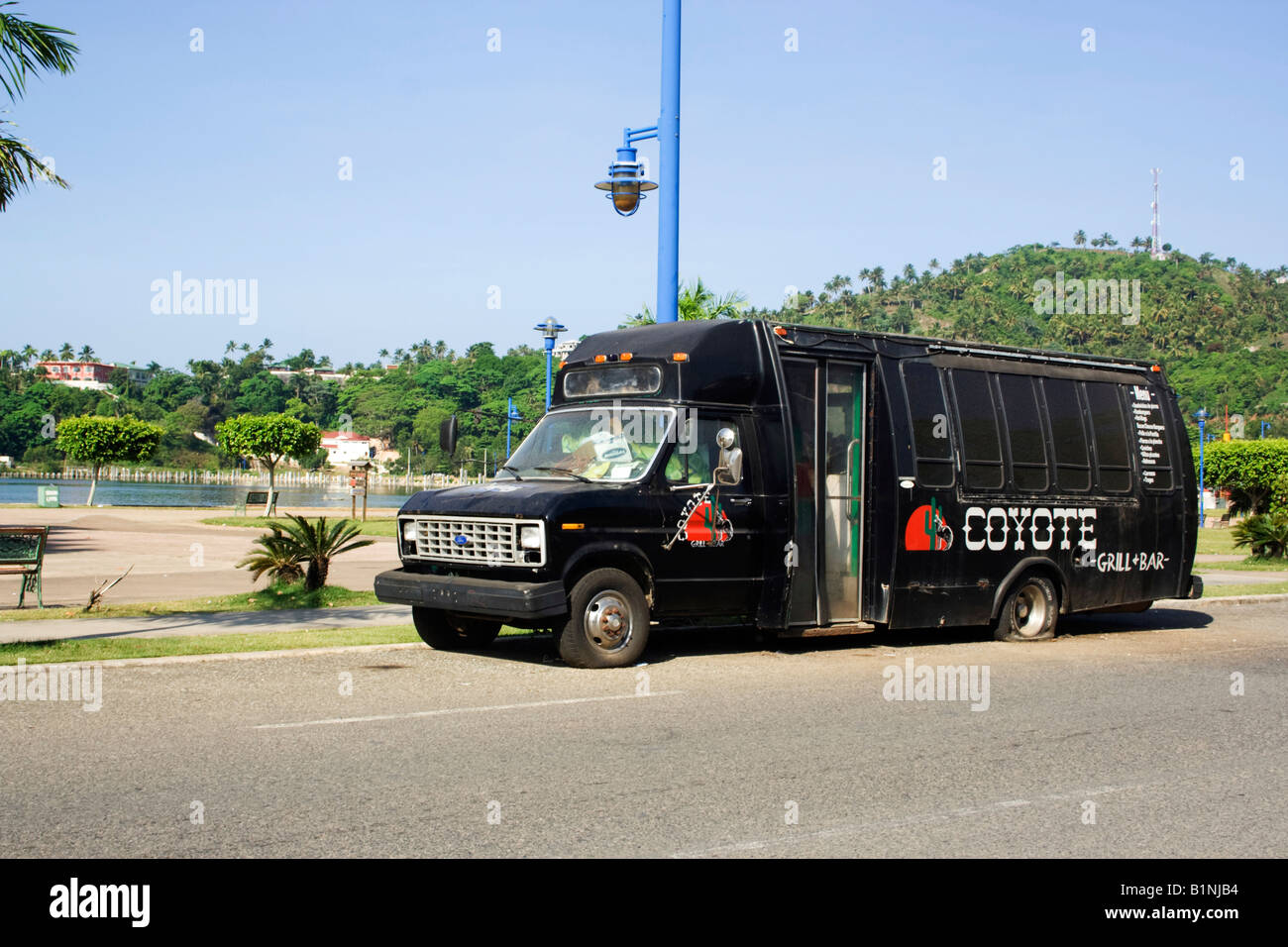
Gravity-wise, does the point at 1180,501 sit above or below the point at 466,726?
above

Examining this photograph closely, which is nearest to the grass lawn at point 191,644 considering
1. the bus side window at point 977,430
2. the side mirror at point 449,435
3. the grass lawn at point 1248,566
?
the side mirror at point 449,435

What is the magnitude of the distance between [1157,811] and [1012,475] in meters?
7.67

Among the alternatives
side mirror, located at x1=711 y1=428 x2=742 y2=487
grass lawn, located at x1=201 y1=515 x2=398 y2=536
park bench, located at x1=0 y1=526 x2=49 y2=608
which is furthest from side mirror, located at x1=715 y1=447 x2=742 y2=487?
grass lawn, located at x1=201 y1=515 x2=398 y2=536

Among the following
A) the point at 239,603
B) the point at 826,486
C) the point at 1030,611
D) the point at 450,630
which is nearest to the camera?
the point at 450,630

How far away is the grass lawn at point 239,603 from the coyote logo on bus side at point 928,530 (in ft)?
23.5

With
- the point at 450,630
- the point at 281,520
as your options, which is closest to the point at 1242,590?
the point at 450,630

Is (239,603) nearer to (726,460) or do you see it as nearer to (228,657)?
(228,657)

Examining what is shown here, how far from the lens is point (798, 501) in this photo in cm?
1206

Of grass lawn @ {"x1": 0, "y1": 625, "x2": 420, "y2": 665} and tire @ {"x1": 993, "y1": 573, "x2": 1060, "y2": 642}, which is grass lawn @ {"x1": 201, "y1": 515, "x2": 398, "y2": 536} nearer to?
grass lawn @ {"x1": 0, "y1": 625, "x2": 420, "y2": 665}

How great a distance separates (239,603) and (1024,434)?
31.7ft
